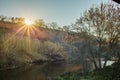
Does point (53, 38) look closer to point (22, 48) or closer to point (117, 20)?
point (22, 48)

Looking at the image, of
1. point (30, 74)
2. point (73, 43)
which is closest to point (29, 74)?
point (30, 74)

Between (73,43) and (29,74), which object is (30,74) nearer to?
(29,74)

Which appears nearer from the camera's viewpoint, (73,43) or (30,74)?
(73,43)

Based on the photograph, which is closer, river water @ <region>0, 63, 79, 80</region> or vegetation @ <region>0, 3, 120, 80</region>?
vegetation @ <region>0, 3, 120, 80</region>

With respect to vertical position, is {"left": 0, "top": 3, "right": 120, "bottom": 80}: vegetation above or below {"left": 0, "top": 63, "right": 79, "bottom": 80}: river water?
above

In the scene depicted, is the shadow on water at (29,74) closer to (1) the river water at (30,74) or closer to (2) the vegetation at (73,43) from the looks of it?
(1) the river water at (30,74)

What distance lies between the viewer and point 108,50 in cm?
1437

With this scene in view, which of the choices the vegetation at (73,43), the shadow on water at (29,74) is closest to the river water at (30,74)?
the shadow on water at (29,74)

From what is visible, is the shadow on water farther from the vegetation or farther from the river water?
the vegetation

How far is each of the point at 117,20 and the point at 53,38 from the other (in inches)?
1283

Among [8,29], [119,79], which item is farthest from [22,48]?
[119,79]

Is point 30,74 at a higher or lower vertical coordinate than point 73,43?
lower

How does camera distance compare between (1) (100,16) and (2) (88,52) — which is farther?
(2) (88,52)

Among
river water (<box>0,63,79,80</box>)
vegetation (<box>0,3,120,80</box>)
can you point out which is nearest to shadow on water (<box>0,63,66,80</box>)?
river water (<box>0,63,79,80</box>)
